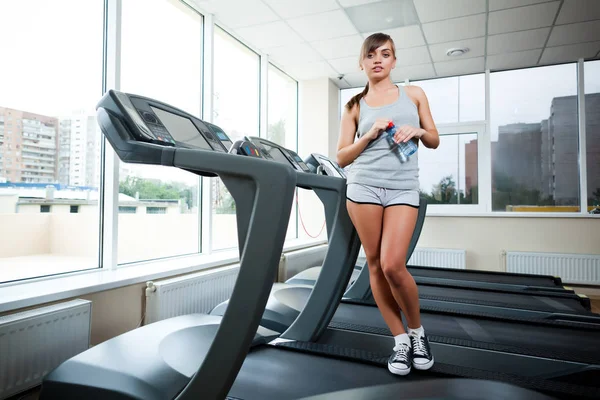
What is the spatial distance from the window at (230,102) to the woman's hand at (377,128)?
2.02m

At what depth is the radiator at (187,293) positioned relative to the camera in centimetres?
218

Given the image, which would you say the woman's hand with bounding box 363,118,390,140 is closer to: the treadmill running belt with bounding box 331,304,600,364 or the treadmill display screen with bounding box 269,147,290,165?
the treadmill display screen with bounding box 269,147,290,165

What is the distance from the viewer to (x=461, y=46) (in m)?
4.03

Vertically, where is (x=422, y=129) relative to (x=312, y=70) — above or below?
below

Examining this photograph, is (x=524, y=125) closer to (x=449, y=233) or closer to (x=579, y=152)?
(x=579, y=152)

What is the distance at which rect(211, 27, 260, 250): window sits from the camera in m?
3.54

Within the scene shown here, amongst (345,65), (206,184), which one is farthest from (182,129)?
(345,65)

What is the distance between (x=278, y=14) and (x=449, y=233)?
313cm

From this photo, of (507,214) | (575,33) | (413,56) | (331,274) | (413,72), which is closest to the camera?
(331,274)

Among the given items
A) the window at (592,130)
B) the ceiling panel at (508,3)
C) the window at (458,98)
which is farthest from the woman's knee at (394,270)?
the window at (592,130)

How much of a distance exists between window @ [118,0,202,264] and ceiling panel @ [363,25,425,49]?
178 centimetres

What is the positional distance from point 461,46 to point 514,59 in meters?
0.82

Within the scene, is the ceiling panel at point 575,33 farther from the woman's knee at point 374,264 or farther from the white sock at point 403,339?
the white sock at point 403,339

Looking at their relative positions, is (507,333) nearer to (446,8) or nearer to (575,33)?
(446,8)
